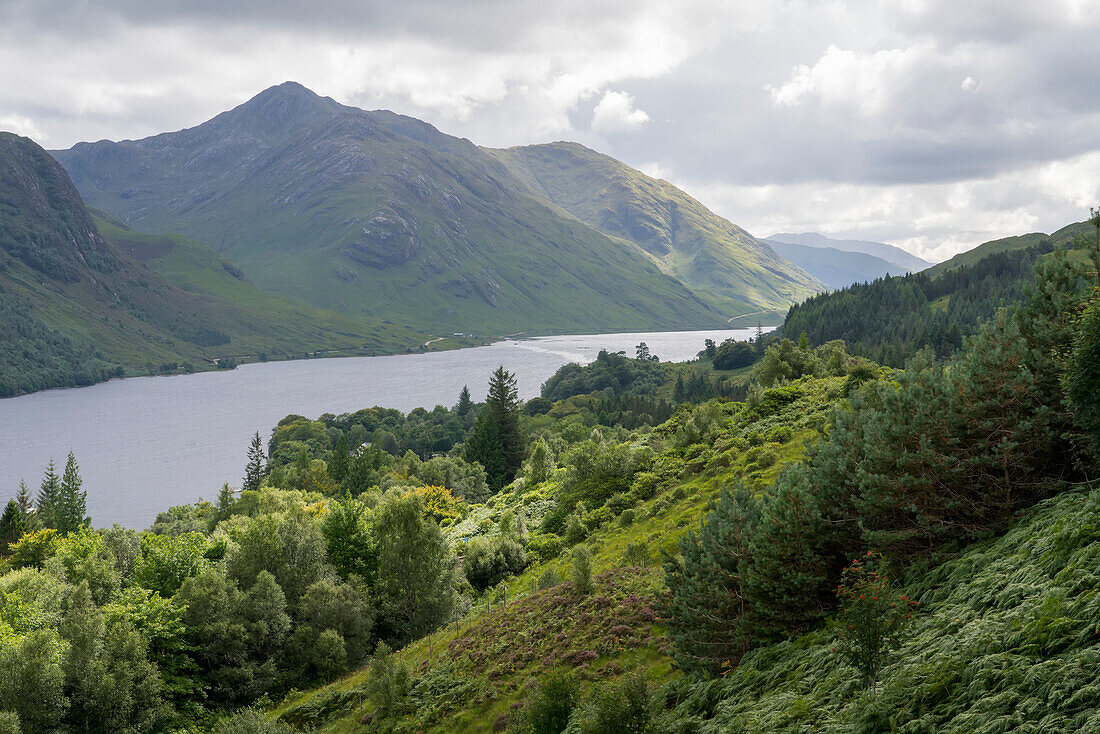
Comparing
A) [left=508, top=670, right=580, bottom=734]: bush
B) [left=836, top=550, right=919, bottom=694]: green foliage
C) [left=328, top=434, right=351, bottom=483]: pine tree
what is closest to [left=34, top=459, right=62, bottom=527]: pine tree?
[left=328, top=434, right=351, bottom=483]: pine tree

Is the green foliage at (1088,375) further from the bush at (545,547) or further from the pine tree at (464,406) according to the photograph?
the pine tree at (464,406)

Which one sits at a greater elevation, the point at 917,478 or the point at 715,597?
the point at 917,478

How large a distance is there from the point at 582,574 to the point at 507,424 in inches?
2982

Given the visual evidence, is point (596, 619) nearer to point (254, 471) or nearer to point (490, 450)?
point (490, 450)

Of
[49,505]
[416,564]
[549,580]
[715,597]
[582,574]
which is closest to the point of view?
[715,597]

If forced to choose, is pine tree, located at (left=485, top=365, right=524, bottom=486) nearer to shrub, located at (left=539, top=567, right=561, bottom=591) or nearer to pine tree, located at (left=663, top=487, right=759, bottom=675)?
shrub, located at (left=539, top=567, right=561, bottom=591)

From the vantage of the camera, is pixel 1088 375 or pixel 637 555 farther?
pixel 637 555

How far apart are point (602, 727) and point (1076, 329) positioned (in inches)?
539

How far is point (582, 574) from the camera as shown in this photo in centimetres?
2716

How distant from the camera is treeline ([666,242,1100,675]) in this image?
13.9 m

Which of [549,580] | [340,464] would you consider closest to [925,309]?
[340,464]

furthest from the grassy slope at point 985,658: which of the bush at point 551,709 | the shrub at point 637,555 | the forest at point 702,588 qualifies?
the shrub at point 637,555

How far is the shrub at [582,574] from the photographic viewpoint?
27000 millimetres

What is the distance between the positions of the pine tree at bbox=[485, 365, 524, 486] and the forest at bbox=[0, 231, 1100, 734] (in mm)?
35218
